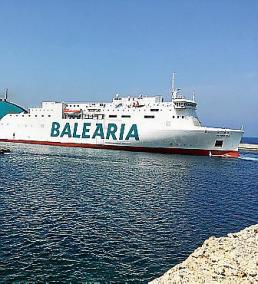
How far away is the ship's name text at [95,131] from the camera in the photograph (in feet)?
240

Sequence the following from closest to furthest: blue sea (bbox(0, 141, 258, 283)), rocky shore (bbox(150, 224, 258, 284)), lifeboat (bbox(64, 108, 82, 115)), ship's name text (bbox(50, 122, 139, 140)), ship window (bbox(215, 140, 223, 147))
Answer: rocky shore (bbox(150, 224, 258, 284)) < blue sea (bbox(0, 141, 258, 283)) < ship window (bbox(215, 140, 223, 147)) < ship's name text (bbox(50, 122, 139, 140)) < lifeboat (bbox(64, 108, 82, 115))

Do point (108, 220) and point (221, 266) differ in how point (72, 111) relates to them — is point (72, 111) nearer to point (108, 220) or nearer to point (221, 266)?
point (108, 220)

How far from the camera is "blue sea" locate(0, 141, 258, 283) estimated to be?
14.3 m

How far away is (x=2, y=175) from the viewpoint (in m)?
36.9

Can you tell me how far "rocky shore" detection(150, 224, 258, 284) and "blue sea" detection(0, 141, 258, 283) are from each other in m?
4.93

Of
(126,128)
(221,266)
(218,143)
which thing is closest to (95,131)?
(126,128)

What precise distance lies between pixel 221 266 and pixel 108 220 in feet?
45.5

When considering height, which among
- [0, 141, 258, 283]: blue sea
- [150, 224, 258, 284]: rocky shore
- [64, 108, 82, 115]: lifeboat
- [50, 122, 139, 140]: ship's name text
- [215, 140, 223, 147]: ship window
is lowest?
[0, 141, 258, 283]: blue sea

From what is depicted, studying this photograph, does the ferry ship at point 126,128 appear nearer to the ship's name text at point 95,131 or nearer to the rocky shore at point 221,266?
the ship's name text at point 95,131

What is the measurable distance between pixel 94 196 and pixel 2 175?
12.7m

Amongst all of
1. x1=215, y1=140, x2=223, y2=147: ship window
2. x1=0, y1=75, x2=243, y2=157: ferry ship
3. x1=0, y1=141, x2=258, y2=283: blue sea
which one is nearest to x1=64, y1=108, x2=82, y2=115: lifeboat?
x1=0, y1=75, x2=243, y2=157: ferry ship

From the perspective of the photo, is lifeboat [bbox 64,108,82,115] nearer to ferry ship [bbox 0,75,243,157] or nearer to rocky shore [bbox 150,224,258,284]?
ferry ship [bbox 0,75,243,157]

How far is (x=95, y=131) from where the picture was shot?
256 feet

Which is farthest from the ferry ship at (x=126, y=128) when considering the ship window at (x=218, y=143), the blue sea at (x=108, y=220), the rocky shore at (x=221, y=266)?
the rocky shore at (x=221, y=266)
